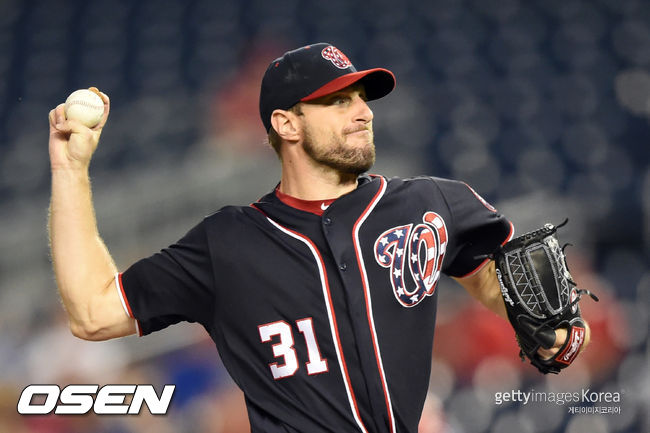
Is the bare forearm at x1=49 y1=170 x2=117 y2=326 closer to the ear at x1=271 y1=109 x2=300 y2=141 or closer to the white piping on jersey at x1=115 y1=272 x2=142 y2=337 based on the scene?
the white piping on jersey at x1=115 y1=272 x2=142 y2=337

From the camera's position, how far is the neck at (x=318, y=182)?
1788 millimetres

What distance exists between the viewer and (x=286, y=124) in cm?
184

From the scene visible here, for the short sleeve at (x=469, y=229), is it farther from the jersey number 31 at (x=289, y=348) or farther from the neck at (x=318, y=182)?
the jersey number 31 at (x=289, y=348)

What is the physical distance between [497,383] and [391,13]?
104 inches

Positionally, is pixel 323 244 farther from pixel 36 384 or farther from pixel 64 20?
pixel 64 20

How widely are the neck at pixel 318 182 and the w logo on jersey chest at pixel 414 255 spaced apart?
0.17 m

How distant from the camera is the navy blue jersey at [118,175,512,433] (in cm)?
159

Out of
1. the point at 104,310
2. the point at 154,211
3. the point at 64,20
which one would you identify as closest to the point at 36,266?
the point at 154,211

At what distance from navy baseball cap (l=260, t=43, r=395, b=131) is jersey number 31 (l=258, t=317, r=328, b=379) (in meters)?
0.53

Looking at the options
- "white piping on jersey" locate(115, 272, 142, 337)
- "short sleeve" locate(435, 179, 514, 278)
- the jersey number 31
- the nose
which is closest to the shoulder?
"short sleeve" locate(435, 179, 514, 278)

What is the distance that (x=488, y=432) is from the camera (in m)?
3.79

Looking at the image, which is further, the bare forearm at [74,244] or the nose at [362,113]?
the nose at [362,113]

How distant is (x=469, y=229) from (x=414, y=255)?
0.19m

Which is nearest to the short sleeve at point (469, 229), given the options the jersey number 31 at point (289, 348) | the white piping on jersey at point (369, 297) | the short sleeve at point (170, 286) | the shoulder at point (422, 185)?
the shoulder at point (422, 185)
